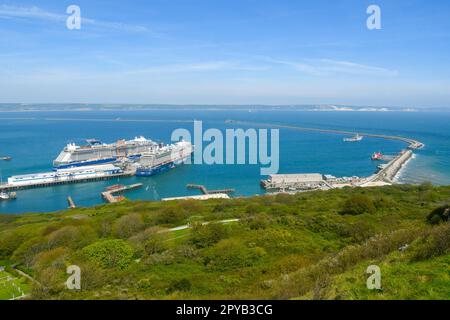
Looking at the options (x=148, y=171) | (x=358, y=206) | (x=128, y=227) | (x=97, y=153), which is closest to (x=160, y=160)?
(x=148, y=171)

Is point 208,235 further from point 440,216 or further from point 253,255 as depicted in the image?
point 440,216

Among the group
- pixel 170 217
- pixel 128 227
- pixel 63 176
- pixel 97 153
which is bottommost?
pixel 63 176

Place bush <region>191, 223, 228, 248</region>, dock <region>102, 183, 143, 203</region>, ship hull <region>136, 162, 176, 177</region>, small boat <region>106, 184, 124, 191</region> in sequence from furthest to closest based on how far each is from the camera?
ship hull <region>136, 162, 176, 177</region>, small boat <region>106, 184, 124, 191</region>, dock <region>102, 183, 143, 203</region>, bush <region>191, 223, 228, 248</region>

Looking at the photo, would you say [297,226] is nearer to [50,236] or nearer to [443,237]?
[443,237]

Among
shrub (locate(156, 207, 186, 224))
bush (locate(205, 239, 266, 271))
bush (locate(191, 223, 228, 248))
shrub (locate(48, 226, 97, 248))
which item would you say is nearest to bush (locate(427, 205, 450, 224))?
bush (locate(205, 239, 266, 271))

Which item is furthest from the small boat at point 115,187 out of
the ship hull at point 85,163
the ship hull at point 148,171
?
the ship hull at point 85,163

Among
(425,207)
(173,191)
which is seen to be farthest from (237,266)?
(173,191)

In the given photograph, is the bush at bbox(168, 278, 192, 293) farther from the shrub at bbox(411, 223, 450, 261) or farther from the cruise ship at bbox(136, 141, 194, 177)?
the cruise ship at bbox(136, 141, 194, 177)
